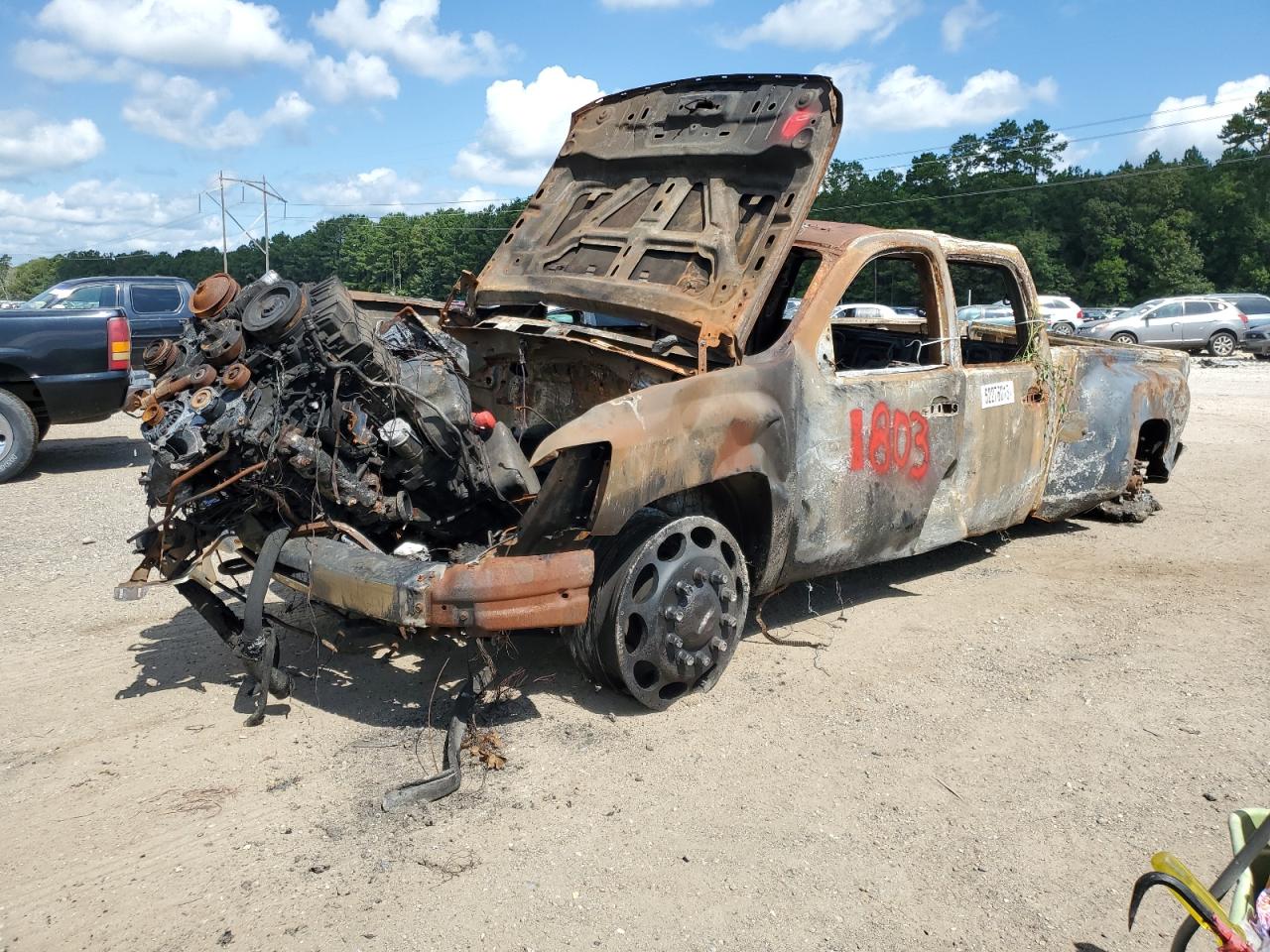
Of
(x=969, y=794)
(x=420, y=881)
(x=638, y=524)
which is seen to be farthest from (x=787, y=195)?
(x=420, y=881)

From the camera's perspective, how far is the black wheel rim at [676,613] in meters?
3.89

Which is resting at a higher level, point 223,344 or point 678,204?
point 678,204

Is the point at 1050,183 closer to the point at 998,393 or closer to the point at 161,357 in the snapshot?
the point at 998,393

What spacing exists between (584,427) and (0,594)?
13.6ft

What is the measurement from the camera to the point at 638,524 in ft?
13.1

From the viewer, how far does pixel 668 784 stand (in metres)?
3.52

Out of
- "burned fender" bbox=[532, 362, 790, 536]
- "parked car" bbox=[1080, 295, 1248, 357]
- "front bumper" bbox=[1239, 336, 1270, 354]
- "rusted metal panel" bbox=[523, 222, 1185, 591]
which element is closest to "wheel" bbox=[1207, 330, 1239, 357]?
"parked car" bbox=[1080, 295, 1248, 357]

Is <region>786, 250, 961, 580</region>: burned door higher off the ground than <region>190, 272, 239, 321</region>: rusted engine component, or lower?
lower

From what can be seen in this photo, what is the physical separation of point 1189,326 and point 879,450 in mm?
23555

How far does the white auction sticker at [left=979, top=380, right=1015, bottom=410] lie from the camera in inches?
205

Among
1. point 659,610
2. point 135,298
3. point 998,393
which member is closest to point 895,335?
point 998,393

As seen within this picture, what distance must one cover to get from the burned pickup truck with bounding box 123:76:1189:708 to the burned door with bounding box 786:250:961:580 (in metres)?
0.01

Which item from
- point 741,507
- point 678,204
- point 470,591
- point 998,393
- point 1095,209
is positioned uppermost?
point 1095,209

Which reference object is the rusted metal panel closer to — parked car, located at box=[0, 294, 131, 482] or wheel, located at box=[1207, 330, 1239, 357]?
parked car, located at box=[0, 294, 131, 482]
